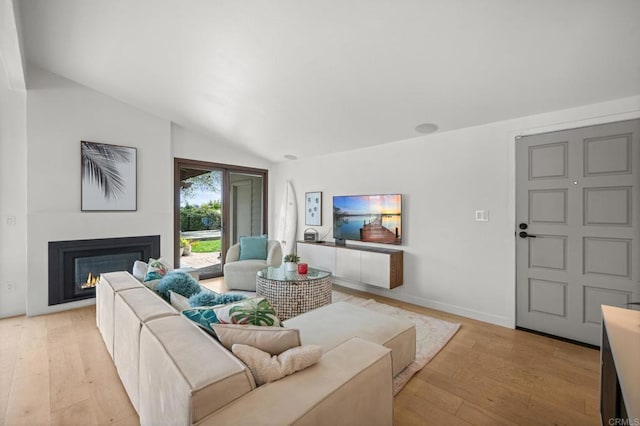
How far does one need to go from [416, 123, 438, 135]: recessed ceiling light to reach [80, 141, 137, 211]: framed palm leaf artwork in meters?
3.83

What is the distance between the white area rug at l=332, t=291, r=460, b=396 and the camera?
219 centimetres

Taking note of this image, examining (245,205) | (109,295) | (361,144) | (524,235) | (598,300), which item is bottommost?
(598,300)

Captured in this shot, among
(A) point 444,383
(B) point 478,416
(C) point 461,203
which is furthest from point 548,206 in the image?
(B) point 478,416

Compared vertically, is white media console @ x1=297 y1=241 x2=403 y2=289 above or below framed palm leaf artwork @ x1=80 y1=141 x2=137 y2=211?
below

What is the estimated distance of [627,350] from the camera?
1149mm

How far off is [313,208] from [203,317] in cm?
370

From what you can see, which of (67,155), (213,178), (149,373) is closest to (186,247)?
(213,178)

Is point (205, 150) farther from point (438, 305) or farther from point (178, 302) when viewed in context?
point (438, 305)

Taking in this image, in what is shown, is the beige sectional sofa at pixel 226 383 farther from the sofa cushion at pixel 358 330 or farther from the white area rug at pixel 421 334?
the white area rug at pixel 421 334

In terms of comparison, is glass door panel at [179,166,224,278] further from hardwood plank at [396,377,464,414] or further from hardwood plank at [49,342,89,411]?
hardwood plank at [396,377,464,414]

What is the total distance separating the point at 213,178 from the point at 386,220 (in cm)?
308

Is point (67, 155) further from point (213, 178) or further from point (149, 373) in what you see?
point (149, 373)

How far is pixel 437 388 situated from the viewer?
2.04 metres

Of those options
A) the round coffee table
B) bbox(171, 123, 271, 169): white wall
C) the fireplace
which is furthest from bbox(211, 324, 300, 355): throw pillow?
bbox(171, 123, 271, 169): white wall
